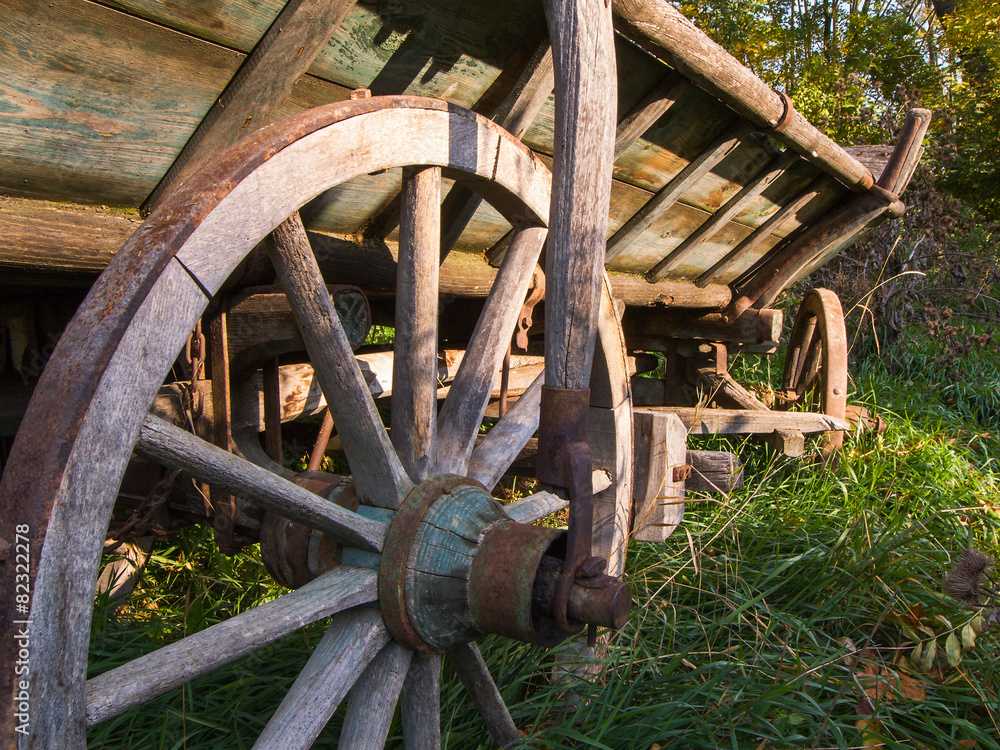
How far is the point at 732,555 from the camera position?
8.31 feet

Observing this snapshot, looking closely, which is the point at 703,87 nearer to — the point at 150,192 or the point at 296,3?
the point at 296,3

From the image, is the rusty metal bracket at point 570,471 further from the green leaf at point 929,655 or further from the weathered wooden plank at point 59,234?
the green leaf at point 929,655

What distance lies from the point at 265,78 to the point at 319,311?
0.45 m

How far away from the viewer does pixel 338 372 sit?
1352mm

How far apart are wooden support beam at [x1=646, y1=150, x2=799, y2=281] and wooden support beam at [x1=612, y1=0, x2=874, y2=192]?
0.11 m

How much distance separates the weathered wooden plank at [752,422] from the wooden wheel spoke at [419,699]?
1783 millimetres

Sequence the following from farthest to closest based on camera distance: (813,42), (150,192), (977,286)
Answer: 1. (813,42)
2. (977,286)
3. (150,192)

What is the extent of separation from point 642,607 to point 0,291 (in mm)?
1910

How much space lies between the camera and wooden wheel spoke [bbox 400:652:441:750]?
4.79ft

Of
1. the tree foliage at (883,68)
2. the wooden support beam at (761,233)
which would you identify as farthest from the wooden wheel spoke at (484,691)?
the tree foliage at (883,68)

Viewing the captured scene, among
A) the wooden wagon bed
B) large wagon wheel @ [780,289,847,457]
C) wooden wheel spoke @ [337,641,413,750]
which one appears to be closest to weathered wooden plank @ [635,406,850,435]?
large wagon wheel @ [780,289,847,457]

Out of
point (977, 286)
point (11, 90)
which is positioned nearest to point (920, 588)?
point (11, 90)

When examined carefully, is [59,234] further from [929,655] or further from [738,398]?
[738,398]

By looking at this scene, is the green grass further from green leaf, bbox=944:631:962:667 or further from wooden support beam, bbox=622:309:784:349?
wooden support beam, bbox=622:309:784:349
